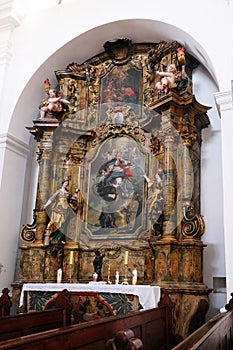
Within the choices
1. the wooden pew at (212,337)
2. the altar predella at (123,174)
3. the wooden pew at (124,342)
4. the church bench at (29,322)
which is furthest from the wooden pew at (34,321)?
the altar predella at (123,174)

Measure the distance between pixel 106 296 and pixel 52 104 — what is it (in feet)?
12.7

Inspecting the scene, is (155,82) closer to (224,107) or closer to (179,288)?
(224,107)

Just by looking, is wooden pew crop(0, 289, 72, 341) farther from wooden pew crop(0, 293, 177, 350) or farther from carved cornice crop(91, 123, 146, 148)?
carved cornice crop(91, 123, 146, 148)

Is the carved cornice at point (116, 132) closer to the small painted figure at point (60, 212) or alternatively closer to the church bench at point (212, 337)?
the small painted figure at point (60, 212)

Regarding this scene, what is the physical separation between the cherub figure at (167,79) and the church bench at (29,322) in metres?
4.32

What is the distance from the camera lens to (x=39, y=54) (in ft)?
28.1

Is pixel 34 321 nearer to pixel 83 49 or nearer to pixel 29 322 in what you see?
pixel 29 322

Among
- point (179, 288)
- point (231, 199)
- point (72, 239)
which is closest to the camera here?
point (231, 199)

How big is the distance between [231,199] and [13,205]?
4.32 metres

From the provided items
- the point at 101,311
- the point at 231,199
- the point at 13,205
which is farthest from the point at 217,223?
the point at 13,205

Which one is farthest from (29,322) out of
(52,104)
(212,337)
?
(52,104)

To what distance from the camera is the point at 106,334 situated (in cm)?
298

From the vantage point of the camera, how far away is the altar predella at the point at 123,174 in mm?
6680

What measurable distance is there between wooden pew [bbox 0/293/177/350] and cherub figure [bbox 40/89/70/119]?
461cm
